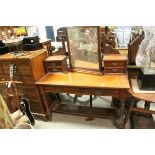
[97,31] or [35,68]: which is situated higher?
[97,31]

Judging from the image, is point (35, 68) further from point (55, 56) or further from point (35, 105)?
point (35, 105)

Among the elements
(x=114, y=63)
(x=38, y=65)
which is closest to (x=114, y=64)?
(x=114, y=63)

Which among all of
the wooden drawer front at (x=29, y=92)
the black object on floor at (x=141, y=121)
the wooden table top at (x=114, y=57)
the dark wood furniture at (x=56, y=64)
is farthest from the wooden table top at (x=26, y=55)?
the black object on floor at (x=141, y=121)

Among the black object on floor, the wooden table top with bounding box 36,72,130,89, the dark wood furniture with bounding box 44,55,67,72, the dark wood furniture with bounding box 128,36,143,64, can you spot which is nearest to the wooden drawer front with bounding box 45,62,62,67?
the dark wood furniture with bounding box 44,55,67,72

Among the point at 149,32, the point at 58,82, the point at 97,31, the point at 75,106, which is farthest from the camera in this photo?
the point at 75,106

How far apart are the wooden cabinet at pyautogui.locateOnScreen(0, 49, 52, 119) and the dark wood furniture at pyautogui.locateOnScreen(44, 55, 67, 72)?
3.0 inches

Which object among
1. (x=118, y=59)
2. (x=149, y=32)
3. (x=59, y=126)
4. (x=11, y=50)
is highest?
(x=149, y=32)

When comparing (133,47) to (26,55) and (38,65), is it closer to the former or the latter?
(38,65)

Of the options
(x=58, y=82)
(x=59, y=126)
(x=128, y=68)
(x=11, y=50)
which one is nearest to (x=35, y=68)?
(x=58, y=82)

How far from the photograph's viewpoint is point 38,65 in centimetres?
208

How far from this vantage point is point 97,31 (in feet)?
5.89

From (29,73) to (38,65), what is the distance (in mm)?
168

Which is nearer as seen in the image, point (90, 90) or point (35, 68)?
point (90, 90)

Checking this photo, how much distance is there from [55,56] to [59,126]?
3.22 ft
